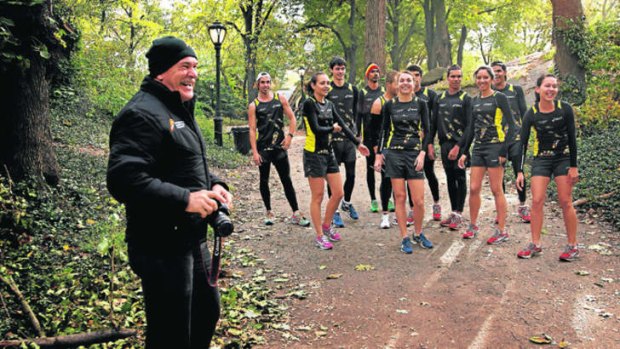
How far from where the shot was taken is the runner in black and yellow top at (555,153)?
6.00 m

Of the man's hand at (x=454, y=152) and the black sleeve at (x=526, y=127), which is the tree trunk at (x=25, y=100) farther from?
the black sleeve at (x=526, y=127)

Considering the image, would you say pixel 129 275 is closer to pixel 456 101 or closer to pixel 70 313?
pixel 70 313

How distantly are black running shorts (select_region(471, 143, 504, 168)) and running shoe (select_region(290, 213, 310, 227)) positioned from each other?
9.02ft

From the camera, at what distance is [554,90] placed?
5.98m

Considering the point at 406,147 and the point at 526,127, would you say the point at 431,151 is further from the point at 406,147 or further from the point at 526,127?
the point at 526,127

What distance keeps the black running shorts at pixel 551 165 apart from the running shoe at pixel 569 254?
0.94 m

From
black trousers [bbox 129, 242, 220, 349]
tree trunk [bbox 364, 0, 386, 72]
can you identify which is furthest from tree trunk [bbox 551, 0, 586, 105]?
black trousers [bbox 129, 242, 220, 349]

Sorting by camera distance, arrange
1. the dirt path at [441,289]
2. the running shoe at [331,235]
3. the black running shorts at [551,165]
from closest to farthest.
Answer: the dirt path at [441,289], the black running shorts at [551,165], the running shoe at [331,235]

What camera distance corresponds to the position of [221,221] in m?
2.81

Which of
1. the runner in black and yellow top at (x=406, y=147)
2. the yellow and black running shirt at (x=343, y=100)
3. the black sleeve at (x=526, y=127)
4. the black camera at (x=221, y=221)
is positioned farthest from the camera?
the yellow and black running shirt at (x=343, y=100)

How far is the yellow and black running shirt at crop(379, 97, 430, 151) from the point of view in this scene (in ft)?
22.2

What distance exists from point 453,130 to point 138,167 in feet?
19.1

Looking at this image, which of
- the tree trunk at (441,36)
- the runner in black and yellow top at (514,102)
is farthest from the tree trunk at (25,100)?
the tree trunk at (441,36)

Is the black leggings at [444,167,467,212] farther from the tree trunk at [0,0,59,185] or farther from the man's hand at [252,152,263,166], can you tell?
the tree trunk at [0,0,59,185]
